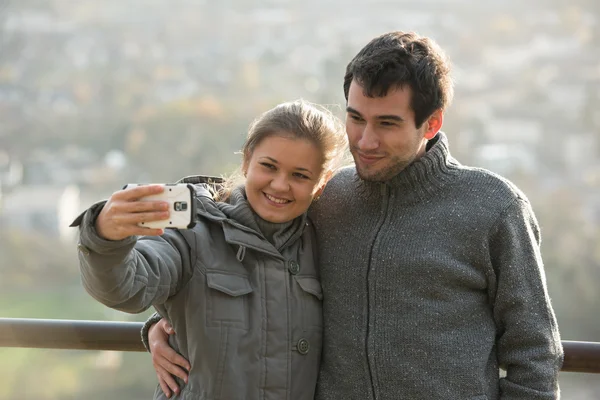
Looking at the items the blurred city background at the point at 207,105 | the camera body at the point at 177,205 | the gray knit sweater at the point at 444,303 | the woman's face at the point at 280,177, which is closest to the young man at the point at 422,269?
the gray knit sweater at the point at 444,303

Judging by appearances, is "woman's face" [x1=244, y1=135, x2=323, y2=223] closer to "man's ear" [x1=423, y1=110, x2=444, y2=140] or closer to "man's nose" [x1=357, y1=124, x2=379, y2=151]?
"man's nose" [x1=357, y1=124, x2=379, y2=151]

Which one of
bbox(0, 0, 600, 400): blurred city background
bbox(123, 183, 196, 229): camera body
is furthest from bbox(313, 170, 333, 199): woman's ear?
bbox(0, 0, 600, 400): blurred city background

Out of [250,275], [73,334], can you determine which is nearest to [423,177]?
[250,275]

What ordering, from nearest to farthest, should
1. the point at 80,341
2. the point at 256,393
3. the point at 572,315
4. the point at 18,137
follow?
the point at 256,393 < the point at 80,341 < the point at 572,315 < the point at 18,137

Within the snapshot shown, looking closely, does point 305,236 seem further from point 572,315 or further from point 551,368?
point 572,315

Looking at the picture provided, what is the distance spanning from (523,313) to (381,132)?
1.46ft

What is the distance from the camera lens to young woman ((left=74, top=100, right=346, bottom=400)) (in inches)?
54.2

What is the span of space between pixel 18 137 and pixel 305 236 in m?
24.9

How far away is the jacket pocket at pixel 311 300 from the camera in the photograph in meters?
1.51

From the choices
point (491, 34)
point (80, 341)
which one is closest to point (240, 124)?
point (491, 34)

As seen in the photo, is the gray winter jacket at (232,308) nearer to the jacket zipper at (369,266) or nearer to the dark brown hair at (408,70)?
the jacket zipper at (369,266)

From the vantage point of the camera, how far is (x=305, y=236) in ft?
5.29

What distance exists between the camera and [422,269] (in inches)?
59.2

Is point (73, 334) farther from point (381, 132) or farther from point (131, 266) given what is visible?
point (381, 132)
